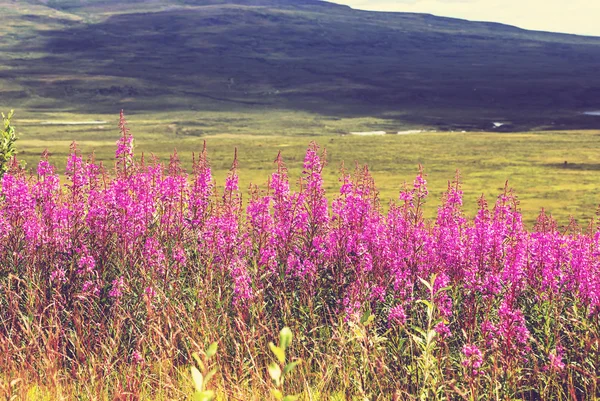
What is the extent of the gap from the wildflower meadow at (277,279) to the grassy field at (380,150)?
18.0 meters

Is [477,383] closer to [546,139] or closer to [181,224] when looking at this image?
[181,224]

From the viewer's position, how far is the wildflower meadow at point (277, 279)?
5520 mm

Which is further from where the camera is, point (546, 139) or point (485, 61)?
point (485, 61)

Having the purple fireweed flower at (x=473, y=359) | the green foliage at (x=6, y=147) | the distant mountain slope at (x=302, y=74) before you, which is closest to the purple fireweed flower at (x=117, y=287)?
the purple fireweed flower at (x=473, y=359)

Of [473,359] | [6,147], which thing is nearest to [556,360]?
[473,359]

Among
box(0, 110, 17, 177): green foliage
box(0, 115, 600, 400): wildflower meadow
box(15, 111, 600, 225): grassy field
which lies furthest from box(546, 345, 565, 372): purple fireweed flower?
box(15, 111, 600, 225): grassy field

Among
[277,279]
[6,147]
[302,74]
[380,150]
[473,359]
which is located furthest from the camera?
[302,74]

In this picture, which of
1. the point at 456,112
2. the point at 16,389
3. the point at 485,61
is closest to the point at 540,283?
the point at 16,389

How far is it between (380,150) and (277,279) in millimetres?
45076

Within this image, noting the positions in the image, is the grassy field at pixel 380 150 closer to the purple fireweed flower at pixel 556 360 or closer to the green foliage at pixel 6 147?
the green foliage at pixel 6 147

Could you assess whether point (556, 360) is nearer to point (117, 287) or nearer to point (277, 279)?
point (277, 279)

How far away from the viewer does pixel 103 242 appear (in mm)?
6469

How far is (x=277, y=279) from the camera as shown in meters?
6.47

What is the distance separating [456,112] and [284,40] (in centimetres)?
10384
